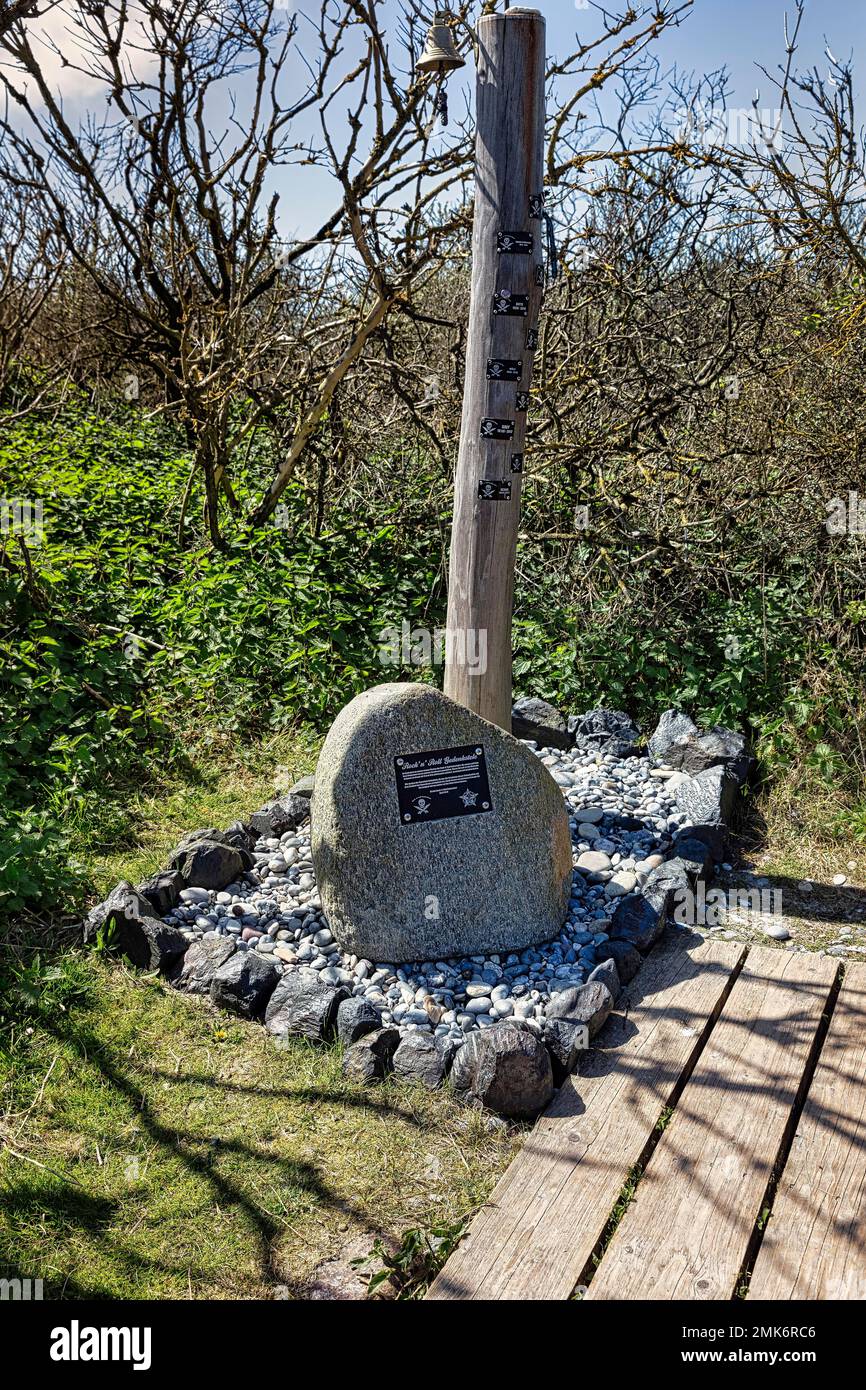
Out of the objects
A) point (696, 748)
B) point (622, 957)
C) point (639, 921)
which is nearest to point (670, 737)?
point (696, 748)

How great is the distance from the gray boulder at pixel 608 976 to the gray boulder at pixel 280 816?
1834 mm

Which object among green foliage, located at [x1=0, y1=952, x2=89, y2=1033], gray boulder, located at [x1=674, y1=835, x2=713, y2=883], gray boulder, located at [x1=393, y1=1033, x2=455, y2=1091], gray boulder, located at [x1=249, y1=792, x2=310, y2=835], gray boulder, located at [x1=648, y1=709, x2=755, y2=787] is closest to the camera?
gray boulder, located at [x1=393, y1=1033, x2=455, y2=1091]

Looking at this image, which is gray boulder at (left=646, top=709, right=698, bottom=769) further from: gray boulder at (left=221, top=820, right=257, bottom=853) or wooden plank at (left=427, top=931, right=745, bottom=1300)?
gray boulder at (left=221, top=820, right=257, bottom=853)

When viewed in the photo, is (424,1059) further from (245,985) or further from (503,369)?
(503,369)

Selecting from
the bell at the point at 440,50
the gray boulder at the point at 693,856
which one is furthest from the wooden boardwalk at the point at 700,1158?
the bell at the point at 440,50

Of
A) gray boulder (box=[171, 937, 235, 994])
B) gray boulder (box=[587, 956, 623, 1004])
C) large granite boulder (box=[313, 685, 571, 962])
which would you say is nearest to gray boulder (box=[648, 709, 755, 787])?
large granite boulder (box=[313, 685, 571, 962])

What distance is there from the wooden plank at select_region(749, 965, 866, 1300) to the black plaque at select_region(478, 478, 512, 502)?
2.42 metres

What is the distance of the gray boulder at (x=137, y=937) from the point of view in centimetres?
428

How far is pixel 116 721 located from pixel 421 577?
90.8 inches

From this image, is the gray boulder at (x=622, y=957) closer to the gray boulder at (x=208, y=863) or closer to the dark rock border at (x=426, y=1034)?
the dark rock border at (x=426, y=1034)

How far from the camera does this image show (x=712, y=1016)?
3955mm

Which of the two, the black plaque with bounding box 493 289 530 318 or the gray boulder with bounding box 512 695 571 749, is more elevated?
the black plaque with bounding box 493 289 530 318

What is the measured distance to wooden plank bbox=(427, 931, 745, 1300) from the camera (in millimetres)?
2855
